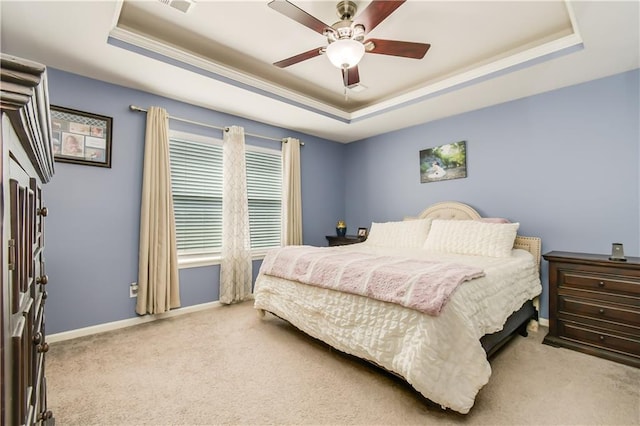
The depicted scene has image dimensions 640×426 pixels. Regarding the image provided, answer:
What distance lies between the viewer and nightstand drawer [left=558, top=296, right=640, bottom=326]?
2.26m

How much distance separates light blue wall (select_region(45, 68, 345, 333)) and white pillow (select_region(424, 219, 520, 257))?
2807 millimetres

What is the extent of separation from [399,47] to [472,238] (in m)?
1.99

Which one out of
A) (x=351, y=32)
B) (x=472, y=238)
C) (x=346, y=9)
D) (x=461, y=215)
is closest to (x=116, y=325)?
(x=351, y=32)

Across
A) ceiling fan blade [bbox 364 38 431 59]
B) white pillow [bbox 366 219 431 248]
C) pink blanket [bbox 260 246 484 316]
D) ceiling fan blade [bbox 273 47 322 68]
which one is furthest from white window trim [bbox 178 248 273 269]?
ceiling fan blade [bbox 364 38 431 59]

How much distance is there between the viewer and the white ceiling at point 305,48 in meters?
2.13

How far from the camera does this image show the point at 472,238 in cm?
309

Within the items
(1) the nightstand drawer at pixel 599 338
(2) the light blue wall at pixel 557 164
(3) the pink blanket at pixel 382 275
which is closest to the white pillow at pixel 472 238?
(2) the light blue wall at pixel 557 164

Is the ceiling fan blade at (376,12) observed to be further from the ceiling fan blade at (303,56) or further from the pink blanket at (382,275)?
the pink blanket at (382,275)

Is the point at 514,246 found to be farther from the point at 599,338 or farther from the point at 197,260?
the point at 197,260

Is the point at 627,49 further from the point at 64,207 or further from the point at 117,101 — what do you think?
the point at 64,207

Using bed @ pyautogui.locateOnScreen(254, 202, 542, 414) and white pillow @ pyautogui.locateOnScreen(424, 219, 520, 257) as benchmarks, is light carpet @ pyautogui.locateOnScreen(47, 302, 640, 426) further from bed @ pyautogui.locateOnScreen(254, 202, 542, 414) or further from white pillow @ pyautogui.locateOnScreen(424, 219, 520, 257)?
white pillow @ pyautogui.locateOnScreen(424, 219, 520, 257)

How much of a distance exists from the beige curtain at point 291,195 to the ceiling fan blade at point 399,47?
90.3 inches

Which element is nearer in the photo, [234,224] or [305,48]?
[305,48]

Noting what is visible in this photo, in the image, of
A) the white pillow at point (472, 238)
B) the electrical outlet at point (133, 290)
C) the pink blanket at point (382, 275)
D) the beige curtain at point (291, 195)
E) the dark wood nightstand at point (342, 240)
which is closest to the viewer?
the pink blanket at point (382, 275)
